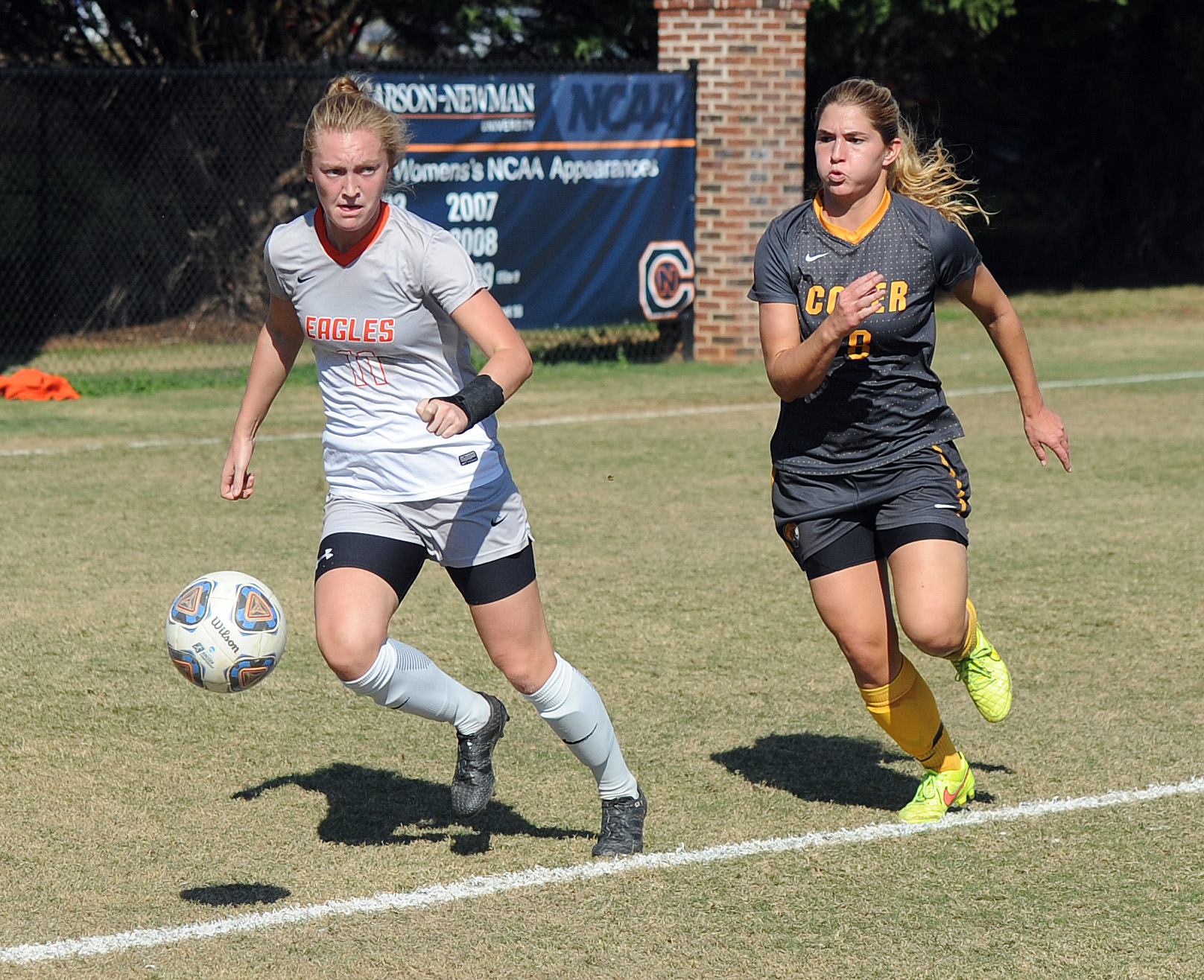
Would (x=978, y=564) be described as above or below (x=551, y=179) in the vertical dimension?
below

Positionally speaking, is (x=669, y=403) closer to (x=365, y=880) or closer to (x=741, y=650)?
(x=741, y=650)

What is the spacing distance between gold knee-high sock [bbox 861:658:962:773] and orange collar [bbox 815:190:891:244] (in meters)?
1.33

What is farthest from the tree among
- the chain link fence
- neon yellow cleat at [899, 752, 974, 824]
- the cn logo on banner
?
neon yellow cleat at [899, 752, 974, 824]

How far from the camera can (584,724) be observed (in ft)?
15.5

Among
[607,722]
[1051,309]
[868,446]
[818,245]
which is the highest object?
[818,245]

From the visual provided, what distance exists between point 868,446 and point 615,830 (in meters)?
1.39

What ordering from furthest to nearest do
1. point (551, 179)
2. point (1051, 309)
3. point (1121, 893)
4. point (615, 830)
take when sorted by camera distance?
point (1051, 309), point (551, 179), point (615, 830), point (1121, 893)

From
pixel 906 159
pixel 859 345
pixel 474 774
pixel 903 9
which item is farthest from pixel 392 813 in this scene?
pixel 903 9

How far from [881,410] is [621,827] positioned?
58.3 inches

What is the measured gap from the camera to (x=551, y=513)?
32.8 ft

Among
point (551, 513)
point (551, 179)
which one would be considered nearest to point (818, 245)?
point (551, 513)

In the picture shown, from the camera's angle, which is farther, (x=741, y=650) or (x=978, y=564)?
(x=978, y=564)

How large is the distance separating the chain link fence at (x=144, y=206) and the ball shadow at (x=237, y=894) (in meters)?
14.1

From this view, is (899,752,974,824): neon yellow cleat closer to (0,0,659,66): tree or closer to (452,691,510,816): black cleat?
(452,691,510,816): black cleat
